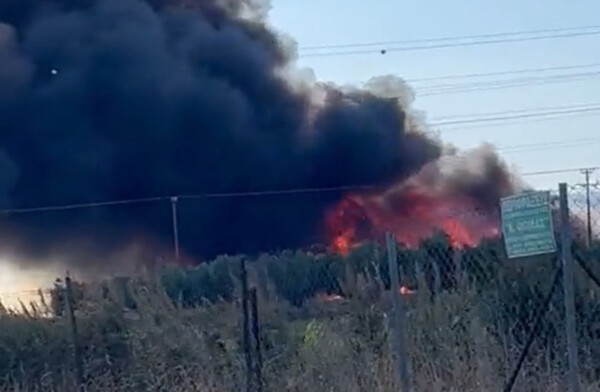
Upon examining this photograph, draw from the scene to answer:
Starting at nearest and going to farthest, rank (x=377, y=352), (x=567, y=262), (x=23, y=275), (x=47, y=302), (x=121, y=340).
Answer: (x=567, y=262)
(x=377, y=352)
(x=121, y=340)
(x=47, y=302)
(x=23, y=275)

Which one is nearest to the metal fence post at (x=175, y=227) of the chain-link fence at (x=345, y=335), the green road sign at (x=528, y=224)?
the chain-link fence at (x=345, y=335)

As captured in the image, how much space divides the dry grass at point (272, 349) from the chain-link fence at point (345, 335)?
1cm

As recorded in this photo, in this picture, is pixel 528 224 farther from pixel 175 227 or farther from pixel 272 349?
pixel 175 227

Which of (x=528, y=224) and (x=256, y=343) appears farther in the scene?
(x=256, y=343)

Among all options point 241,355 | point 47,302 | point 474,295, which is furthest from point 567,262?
point 47,302

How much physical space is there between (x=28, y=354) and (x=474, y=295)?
376 cm

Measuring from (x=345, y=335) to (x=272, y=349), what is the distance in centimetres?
107

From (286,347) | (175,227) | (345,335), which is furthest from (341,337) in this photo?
(175,227)

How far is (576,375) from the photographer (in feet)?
22.2

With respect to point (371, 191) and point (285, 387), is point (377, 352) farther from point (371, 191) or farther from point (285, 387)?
point (371, 191)

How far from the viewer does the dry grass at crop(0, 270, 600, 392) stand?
8523 mm

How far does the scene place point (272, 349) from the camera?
33.8 ft

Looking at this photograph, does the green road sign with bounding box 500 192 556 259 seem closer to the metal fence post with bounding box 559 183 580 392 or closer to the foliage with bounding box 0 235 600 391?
the metal fence post with bounding box 559 183 580 392

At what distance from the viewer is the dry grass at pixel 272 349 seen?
852 centimetres
